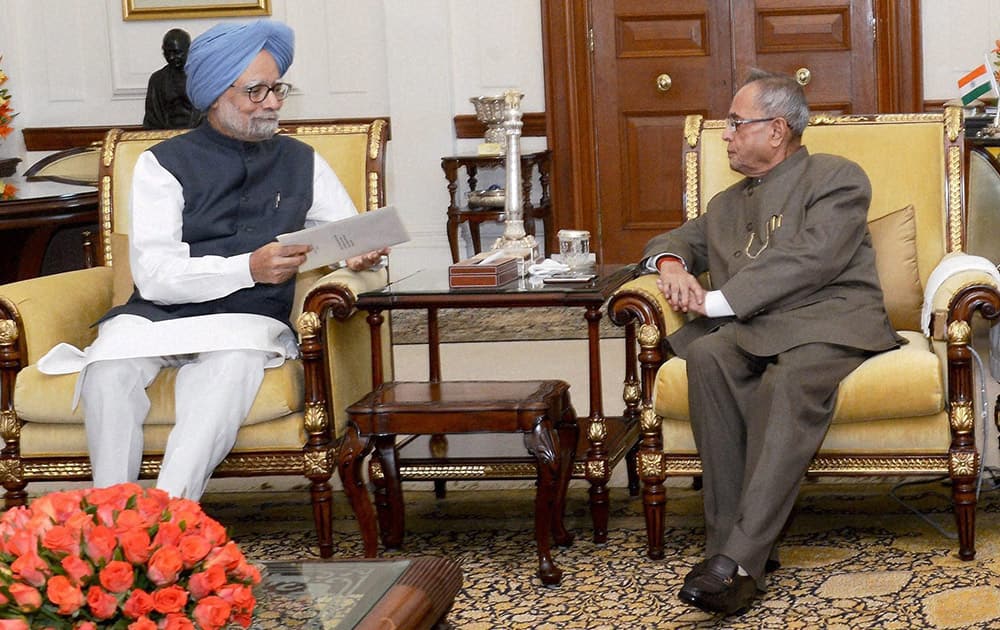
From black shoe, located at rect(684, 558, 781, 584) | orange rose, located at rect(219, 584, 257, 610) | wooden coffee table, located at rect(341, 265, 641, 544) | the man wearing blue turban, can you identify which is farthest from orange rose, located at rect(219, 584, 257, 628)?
wooden coffee table, located at rect(341, 265, 641, 544)

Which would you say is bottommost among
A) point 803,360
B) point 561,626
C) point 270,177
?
point 561,626

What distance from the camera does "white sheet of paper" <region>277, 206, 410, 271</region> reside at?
351 centimetres

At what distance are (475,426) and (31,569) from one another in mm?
1682

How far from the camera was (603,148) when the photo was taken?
7594 mm

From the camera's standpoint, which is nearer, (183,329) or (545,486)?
(545,486)

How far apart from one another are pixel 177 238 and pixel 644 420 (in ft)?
4.29

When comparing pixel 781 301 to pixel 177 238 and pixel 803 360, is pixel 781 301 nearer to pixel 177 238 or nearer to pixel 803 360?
pixel 803 360

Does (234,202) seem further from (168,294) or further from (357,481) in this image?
(357,481)

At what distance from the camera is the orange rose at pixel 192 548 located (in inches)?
68.4

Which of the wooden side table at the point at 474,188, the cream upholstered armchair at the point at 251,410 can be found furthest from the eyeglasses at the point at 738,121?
the wooden side table at the point at 474,188

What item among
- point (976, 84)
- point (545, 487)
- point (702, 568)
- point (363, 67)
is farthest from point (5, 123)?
point (702, 568)

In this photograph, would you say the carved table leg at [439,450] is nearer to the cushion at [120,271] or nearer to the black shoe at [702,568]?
the black shoe at [702,568]

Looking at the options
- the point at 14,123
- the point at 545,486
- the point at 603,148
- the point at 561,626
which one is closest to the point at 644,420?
the point at 545,486

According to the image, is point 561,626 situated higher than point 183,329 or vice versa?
point 183,329
